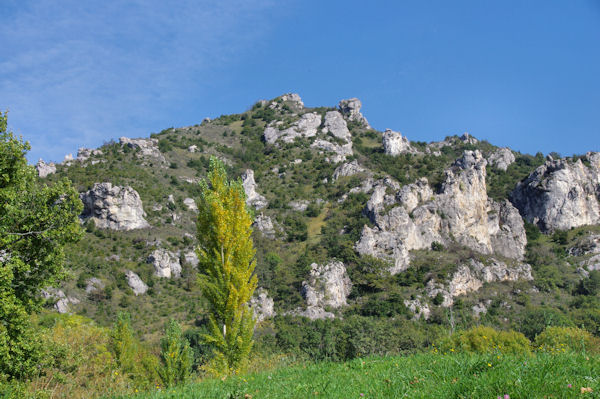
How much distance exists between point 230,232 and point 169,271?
181 ft

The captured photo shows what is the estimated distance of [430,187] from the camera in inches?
3115

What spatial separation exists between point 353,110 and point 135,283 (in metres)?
97.6

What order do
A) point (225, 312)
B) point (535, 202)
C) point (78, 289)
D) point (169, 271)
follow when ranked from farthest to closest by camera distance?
point (535, 202) → point (169, 271) → point (78, 289) → point (225, 312)

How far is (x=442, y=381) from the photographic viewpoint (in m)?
3.92

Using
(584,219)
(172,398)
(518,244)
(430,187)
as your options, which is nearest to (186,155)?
(430,187)

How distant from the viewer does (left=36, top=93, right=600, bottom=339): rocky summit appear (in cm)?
5703

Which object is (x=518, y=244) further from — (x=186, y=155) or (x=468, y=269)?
(x=186, y=155)

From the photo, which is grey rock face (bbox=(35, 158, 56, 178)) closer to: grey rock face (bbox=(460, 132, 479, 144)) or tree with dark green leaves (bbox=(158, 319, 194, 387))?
tree with dark green leaves (bbox=(158, 319, 194, 387))

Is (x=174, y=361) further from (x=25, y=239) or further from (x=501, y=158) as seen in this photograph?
(x=501, y=158)

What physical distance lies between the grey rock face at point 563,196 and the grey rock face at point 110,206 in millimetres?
81639

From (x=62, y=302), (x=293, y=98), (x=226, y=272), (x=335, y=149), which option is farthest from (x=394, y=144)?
(x=226, y=272)

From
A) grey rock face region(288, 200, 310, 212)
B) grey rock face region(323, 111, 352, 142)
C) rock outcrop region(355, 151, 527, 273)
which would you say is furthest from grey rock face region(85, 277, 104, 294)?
grey rock face region(323, 111, 352, 142)

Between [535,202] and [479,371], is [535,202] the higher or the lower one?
the higher one

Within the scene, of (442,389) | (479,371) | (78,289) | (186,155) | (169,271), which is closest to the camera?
(442,389)
